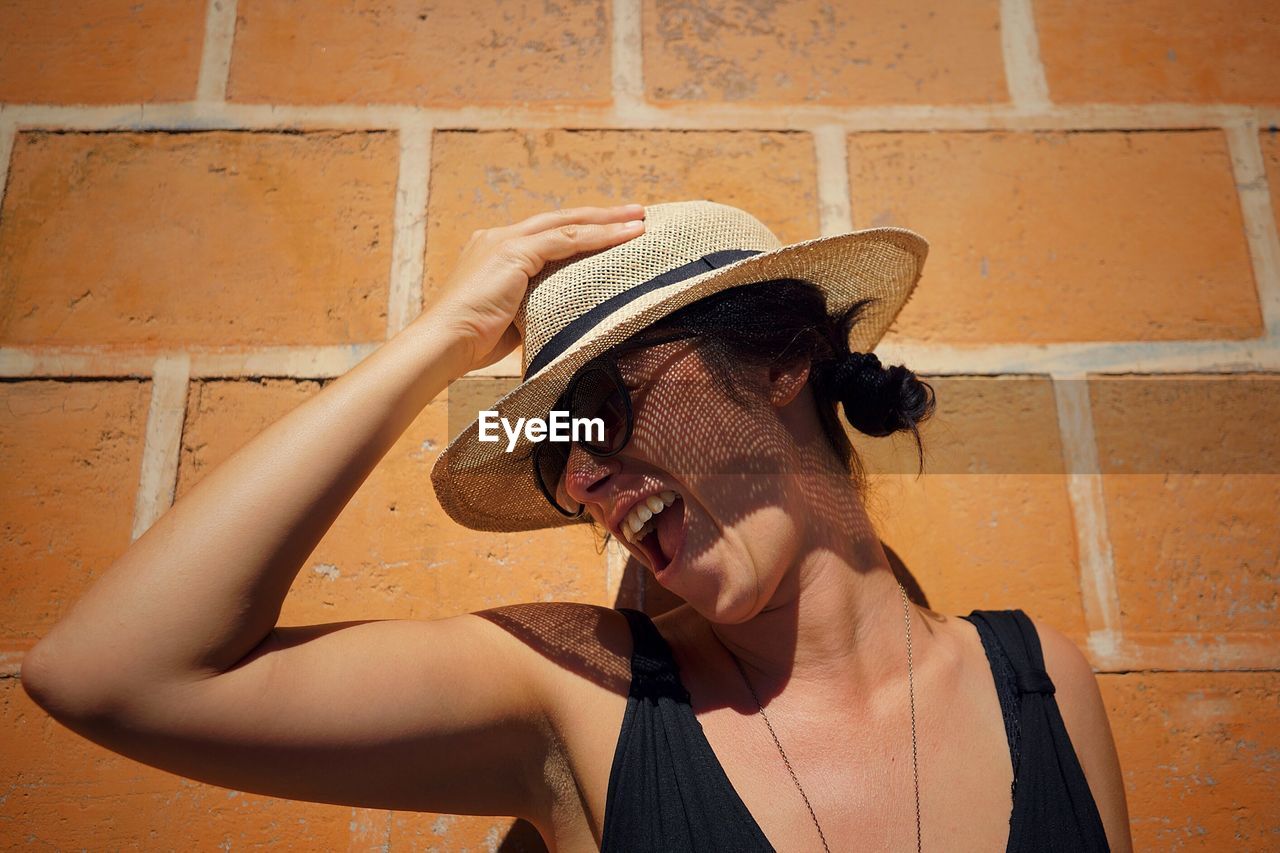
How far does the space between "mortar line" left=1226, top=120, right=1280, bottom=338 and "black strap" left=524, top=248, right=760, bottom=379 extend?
1.33 metres

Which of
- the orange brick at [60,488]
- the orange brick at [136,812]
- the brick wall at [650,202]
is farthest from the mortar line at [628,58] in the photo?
the orange brick at [136,812]

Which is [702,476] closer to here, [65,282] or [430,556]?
[430,556]

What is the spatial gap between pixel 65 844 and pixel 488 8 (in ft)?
6.44

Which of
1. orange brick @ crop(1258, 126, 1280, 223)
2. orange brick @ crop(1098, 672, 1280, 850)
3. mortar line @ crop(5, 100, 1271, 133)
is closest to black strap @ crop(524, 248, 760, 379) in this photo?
mortar line @ crop(5, 100, 1271, 133)

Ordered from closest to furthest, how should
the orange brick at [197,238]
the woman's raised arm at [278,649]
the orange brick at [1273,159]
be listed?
the woman's raised arm at [278,649], the orange brick at [197,238], the orange brick at [1273,159]

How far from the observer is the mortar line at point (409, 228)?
1.88 metres

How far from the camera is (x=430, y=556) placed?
1.77 meters

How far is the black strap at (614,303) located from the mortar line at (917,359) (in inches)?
19.8

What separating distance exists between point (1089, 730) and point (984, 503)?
0.49 m

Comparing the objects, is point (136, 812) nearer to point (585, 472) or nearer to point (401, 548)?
point (401, 548)

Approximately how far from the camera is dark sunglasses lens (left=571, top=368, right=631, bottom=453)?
1343 mm

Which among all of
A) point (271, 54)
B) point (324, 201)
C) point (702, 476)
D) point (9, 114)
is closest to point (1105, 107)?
point (702, 476)

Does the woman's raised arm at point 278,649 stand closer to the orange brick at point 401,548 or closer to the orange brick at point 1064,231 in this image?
the orange brick at point 401,548

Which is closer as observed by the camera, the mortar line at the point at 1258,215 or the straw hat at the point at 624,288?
the straw hat at the point at 624,288
